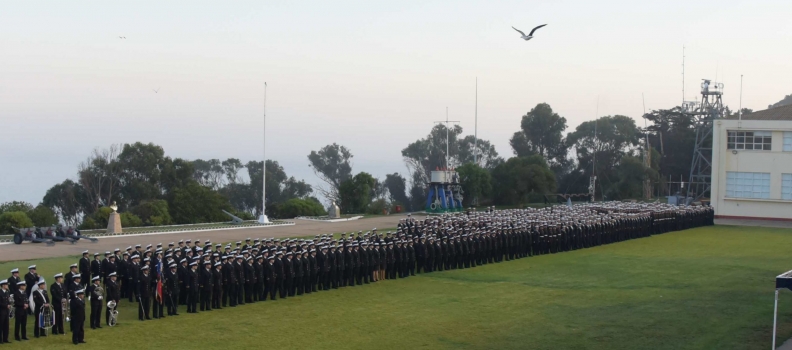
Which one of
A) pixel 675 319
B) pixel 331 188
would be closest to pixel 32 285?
pixel 675 319

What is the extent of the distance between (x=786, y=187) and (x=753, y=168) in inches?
76.5

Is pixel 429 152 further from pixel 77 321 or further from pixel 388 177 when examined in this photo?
pixel 77 321

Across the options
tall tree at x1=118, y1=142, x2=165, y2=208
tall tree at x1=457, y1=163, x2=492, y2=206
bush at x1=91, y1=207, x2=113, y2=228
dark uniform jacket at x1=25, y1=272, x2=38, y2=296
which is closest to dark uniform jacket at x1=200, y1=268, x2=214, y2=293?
dark uniform jacket at x1=25, y1=272, x2=38, y2=296

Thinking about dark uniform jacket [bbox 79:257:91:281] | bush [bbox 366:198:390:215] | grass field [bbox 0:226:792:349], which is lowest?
grass field [bbox 0:226:792:349]

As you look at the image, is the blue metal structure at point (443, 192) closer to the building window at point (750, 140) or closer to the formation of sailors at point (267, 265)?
the building window at point (750, 140)

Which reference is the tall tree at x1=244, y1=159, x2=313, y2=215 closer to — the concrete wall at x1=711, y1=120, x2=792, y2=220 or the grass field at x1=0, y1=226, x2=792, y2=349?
the concrete wall at x1=711, y1=120, x2=792, y2=220

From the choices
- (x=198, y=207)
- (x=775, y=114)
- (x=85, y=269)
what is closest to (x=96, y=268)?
(x=85, y=269)

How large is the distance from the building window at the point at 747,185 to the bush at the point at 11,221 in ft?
117

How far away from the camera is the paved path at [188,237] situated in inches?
934

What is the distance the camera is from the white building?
4266 cm

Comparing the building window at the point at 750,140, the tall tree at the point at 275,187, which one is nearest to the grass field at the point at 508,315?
the building window at the point at 750,140

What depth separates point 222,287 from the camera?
50.6 feet

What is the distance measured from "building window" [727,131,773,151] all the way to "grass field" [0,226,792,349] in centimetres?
2386

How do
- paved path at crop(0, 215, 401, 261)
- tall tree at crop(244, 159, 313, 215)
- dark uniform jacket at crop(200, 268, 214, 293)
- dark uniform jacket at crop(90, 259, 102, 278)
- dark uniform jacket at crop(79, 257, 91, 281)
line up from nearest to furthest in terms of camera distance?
dark uniform jacket at crop(200, 268, 214, 293) < dark uniform jacket at crop(79, 257, 91, 281) < dark uniform jacket at crop(90, 259, 102, 278) < paved path at crop(0, 215, 401, 261) < tall tree at crop(244, 159, 313, 215)
